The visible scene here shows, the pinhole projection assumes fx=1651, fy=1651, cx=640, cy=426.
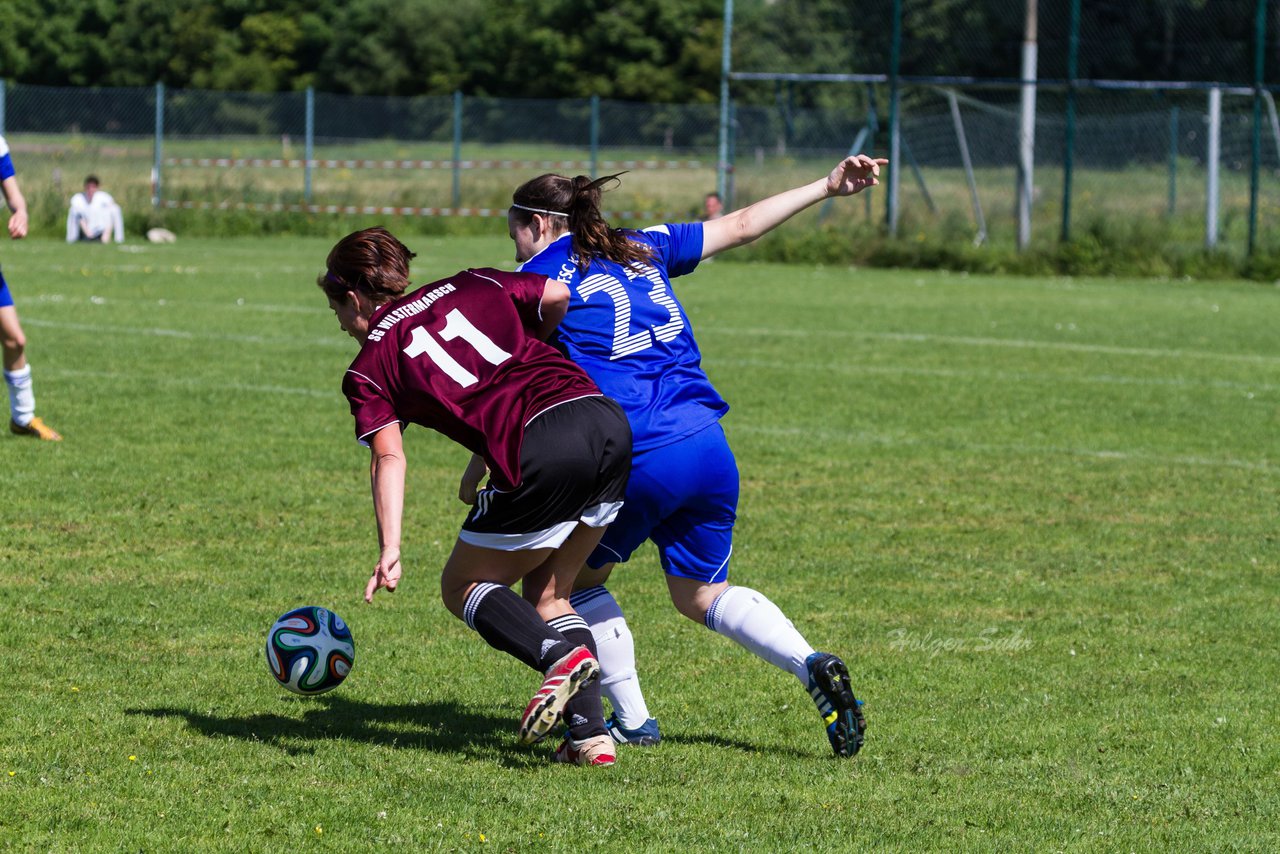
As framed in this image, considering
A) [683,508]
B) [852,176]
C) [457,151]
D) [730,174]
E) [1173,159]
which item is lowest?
[683,508]

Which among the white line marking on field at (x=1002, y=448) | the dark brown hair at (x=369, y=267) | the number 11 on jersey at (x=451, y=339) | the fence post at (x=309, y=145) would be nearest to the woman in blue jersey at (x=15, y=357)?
the white line marking on field at (x=1002, y=448)

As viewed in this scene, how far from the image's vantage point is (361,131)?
4053 cm

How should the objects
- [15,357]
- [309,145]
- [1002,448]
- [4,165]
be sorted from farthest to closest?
[309,145] → [1002,448] → [4,165] → [15,357]

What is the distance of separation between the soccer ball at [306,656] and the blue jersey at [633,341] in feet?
3.85

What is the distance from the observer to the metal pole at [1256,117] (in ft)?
88.6

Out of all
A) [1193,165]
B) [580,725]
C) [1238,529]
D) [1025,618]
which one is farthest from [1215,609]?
[1193,165]

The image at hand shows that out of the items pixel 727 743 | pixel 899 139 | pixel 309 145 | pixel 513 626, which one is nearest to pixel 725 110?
pixel 899 139

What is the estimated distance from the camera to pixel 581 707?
4863 millimetres

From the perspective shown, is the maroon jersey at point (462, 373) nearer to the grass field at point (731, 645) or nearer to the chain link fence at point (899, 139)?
the grass field at point (731, 645)

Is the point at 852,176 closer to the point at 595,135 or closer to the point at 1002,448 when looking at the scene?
the point at 1002,448

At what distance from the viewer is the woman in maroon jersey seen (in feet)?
14.8

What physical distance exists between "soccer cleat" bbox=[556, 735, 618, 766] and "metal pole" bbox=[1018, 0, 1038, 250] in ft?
81.0

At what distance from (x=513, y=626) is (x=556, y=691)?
29 centimetres

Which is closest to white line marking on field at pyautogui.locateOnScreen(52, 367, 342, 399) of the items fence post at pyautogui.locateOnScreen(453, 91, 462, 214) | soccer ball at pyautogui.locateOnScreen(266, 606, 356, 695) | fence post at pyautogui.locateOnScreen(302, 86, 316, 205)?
soccer ball at pyautogui.locateOnScreen(266, 606, 356, 695)
